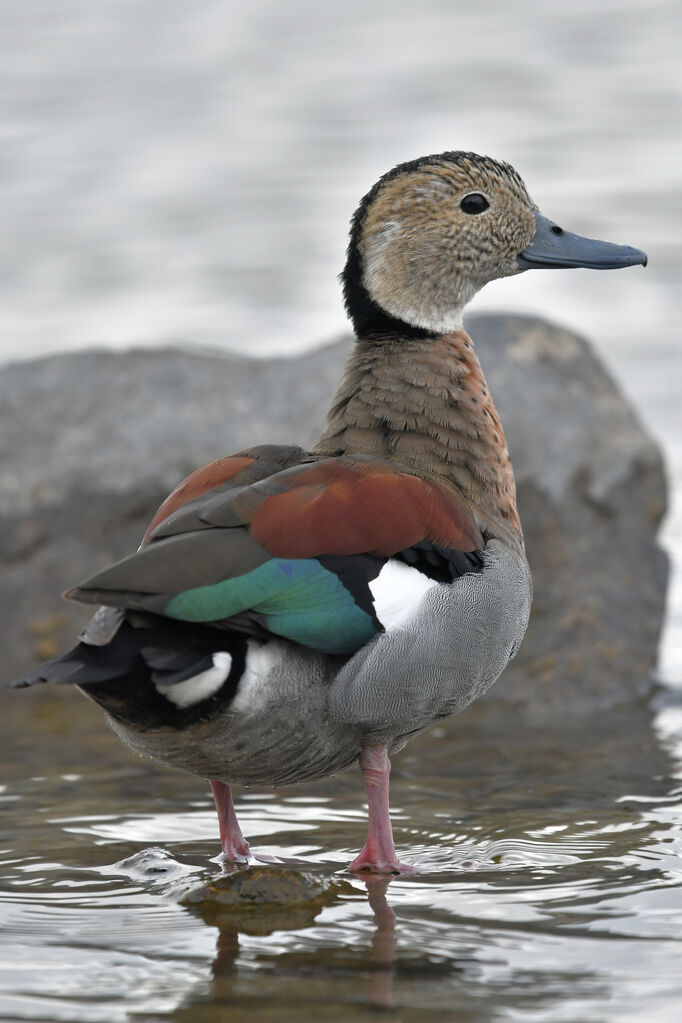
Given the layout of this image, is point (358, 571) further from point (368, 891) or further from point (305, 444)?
point (305, 444)

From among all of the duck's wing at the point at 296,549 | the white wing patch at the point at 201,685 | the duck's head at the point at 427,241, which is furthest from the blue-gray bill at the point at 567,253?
the white wing patch at the point at 201,685

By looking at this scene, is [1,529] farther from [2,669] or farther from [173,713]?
[173,713]

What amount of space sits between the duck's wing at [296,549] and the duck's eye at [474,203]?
4.23 ft

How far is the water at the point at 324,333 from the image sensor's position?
3809 mm

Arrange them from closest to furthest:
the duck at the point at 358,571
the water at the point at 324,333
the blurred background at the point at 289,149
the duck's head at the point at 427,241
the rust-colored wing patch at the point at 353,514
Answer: the water at the point at 324,333 < the duck at the point at 358,571 < the rust-colored wing patch at the point at 353,514 < the duck's head at the point at 427,241 < the blurred background at the point at 289,149

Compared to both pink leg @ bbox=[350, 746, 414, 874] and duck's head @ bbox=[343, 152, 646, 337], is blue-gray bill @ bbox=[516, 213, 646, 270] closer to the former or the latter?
duck's head @ bbox=[343, 152, 646, 337]

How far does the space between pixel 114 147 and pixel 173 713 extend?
517 inches

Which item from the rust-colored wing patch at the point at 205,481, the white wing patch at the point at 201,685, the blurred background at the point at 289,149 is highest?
the blurred background at the point at 289,149

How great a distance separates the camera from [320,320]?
493 inches

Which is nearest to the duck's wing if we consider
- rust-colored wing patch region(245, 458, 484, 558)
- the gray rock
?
rust-colored wing patch region(245, 458, 484, 558)

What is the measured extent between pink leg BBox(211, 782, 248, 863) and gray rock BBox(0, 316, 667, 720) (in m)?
2.50

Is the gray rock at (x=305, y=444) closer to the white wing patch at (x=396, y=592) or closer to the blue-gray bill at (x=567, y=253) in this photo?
the blue-gray bill at (x=567, y=253)

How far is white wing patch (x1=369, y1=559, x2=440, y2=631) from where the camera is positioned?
166 inches

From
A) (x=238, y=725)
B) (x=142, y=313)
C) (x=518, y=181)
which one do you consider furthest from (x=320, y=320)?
(x=238, y=725)
